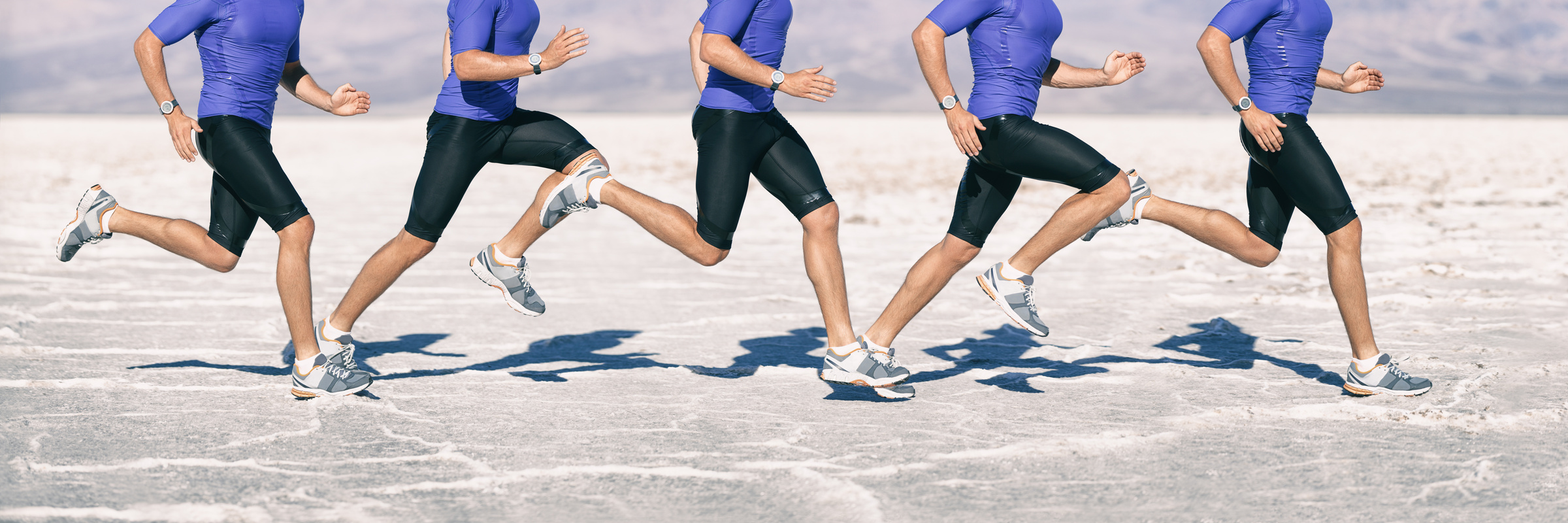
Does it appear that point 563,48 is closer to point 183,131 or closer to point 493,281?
point 493,281

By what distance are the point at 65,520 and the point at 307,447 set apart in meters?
0.86

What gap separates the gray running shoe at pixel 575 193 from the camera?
4840 millimetres

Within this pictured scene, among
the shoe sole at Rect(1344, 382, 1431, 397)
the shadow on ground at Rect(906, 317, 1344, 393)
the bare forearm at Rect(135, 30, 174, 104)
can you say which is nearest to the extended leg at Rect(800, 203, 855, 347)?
the shadow on ground at Rect(906, 317, 1344, 393)

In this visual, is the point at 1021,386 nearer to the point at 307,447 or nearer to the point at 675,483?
the point at 675,483

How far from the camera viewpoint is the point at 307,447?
13.5 ft

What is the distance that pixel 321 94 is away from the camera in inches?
202

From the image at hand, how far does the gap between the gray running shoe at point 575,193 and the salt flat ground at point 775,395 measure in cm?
73

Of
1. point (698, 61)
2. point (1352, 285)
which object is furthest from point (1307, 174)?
point (698, 61)

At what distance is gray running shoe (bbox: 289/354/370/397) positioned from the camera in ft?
15.7

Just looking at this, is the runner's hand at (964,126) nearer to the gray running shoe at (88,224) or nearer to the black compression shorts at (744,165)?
the black compression shorts at (744,165)

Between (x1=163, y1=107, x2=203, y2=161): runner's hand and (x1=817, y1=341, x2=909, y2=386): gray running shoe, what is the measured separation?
2.40 meters

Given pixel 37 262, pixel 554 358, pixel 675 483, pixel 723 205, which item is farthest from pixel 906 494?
pixel 37 262

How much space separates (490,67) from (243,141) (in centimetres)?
94

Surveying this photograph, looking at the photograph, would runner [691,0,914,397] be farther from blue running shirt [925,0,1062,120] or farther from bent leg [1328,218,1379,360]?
bent leg [1328,218,1379,360]
